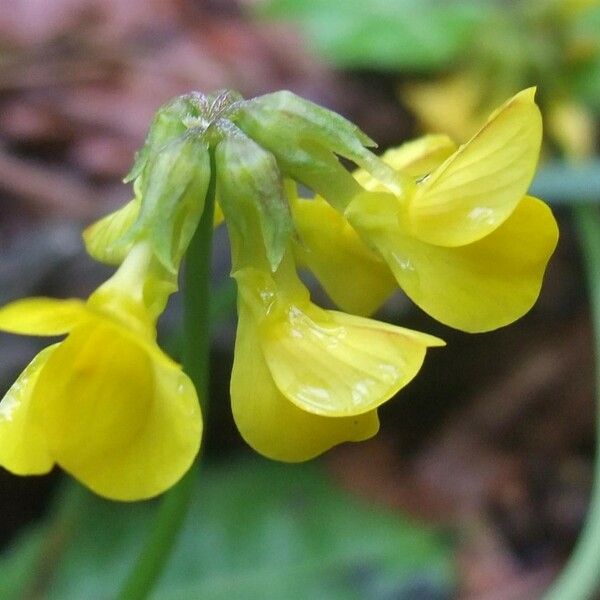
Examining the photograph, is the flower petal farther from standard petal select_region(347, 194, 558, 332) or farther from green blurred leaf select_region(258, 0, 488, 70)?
green blurred leaf select_region(258, 0, 488, 70)

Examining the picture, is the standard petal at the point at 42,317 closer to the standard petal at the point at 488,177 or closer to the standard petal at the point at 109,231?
the standard petal at the point at 109,231

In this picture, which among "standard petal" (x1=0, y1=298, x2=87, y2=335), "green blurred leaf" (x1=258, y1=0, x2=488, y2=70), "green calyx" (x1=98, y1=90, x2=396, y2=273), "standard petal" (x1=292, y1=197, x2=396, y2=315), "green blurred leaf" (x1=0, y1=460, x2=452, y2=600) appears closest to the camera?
"standard petal" (x1=0, y1=298, x2=87, y2=335)

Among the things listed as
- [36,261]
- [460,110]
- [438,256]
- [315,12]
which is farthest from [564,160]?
[438,256]

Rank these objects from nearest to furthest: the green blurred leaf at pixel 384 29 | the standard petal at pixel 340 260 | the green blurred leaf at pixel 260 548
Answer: the standard petal at pixel 340 260
the green blurred leaf at pixel 260 548
the green blurred leaf at pixel 384 29

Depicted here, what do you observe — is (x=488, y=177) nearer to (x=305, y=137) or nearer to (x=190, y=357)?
(x=305, y=137)

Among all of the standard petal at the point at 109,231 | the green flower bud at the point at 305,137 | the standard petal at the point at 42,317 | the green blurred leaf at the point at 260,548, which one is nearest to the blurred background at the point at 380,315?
the green blurred leaf at the point at 260,548

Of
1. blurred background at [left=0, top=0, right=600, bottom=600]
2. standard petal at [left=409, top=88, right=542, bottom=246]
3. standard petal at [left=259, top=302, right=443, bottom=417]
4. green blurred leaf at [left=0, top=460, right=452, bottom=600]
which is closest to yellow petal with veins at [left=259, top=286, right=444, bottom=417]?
standard petal at [left=259, top=302, right=443, bottom=417]

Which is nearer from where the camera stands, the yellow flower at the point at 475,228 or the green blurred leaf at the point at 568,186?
the yellow flower at the point at 475,228
